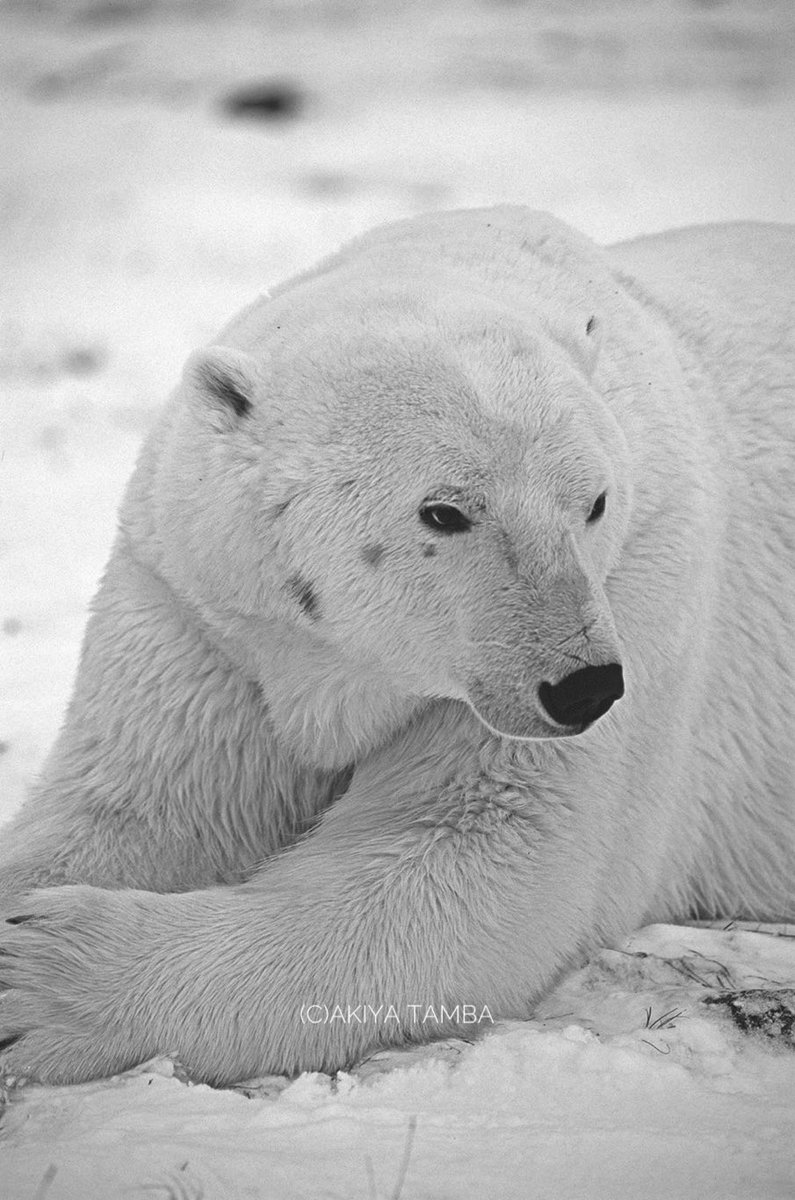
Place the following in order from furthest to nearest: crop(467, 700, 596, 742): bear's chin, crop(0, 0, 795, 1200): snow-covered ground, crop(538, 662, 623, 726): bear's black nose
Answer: crop(467, 700, 596, 742): bear's chin → crop(538, 662, 623, 726): bear's black nose → crop(0, 0, 795, 1200): snow-covered ground

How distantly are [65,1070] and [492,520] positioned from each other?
1537mm

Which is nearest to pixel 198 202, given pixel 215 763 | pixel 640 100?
pixel 640 100

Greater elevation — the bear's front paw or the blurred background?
the blurred background

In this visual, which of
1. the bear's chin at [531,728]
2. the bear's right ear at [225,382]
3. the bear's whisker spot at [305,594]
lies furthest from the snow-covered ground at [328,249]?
the bear's right ear at [225,382]

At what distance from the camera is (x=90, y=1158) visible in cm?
254

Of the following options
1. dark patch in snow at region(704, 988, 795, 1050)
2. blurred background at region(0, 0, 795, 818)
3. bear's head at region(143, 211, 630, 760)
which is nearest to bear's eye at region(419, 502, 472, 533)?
bear's head at region(143, 211, 630, 760)

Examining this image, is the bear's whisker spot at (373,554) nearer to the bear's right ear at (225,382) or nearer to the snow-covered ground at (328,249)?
the bear's right ear at (225,382)

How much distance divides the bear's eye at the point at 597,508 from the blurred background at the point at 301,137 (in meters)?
5.89

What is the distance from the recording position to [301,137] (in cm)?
1469

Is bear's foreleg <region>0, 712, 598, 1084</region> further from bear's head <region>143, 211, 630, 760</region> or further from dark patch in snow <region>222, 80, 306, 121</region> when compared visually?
dark patch in snow <region>222, 80, 306, 121</region>

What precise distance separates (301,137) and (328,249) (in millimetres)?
4026

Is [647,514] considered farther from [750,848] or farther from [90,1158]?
[90,1158]

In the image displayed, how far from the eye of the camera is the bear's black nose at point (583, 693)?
2.91 m

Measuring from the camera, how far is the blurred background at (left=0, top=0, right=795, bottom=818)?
10.7m
